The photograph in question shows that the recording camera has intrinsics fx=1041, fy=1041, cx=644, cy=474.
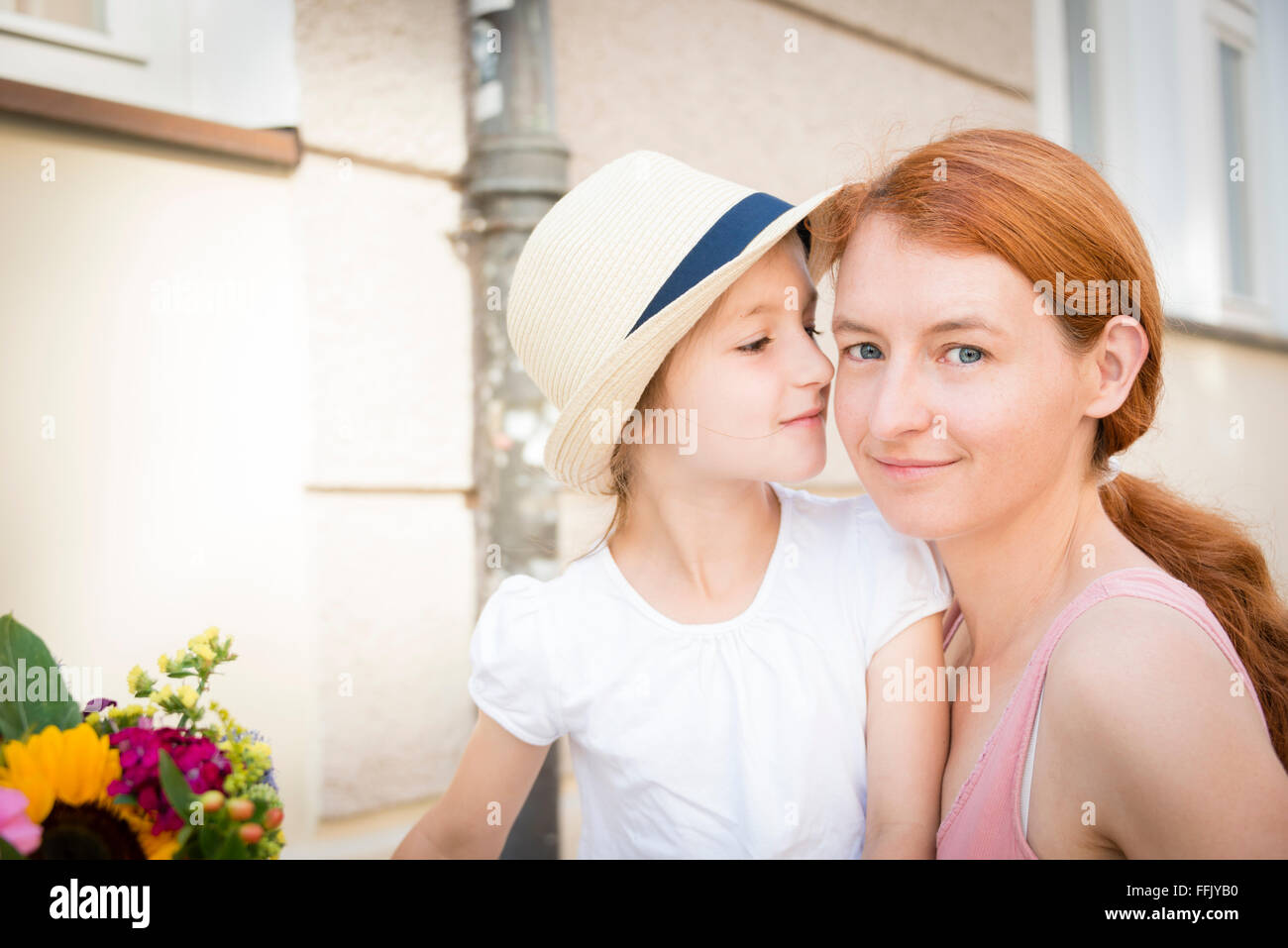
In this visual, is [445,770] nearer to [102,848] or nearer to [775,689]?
[775,689]

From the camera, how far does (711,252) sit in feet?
4.83

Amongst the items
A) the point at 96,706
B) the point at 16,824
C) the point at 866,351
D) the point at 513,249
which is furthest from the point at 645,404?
the point at 513,249

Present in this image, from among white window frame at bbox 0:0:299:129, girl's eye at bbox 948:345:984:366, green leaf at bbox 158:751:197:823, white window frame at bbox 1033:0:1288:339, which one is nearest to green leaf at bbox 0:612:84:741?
green leaf at bbox 158:751:197:823

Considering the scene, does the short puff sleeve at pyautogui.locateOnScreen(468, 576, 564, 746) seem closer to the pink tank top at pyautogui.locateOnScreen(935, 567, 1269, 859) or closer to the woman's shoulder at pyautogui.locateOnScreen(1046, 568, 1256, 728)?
the pink tank top at pyautogui.locateOnScreen(935, 567, 1269, 859)

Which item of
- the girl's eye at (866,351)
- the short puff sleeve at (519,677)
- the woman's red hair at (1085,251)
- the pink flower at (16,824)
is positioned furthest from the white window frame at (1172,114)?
the pink flower at (16,824)

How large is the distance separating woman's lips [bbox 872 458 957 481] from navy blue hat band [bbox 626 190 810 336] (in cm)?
37

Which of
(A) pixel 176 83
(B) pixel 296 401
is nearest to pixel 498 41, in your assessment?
(A) pixel 176 83

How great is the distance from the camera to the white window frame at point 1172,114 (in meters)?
4.41

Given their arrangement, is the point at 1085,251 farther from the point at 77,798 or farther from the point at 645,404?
the point at 77,798

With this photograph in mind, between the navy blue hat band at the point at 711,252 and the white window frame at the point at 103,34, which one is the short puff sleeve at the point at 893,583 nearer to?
the navy blue hat band at the point at 711,252

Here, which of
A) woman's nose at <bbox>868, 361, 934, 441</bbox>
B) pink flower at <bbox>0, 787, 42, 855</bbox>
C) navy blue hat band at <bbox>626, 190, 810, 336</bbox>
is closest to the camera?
pink flower at <bbox>0, 787, 42, 855</bbox>

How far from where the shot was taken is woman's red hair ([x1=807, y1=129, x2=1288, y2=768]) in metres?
1.35

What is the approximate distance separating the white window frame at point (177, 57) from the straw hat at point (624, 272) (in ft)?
4.52

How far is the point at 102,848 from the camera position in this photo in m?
0.93
